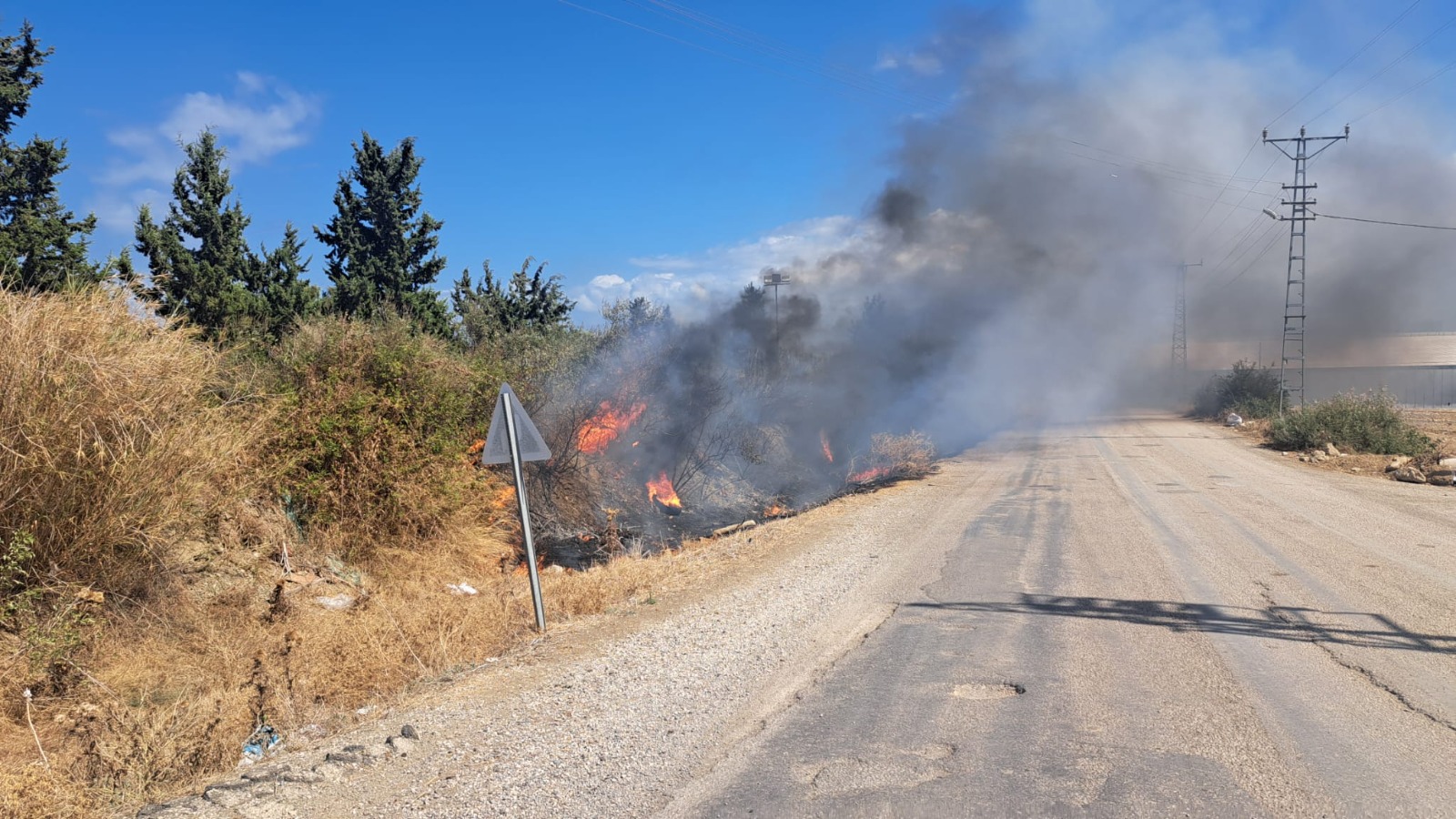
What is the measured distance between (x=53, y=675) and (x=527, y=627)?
142 inches

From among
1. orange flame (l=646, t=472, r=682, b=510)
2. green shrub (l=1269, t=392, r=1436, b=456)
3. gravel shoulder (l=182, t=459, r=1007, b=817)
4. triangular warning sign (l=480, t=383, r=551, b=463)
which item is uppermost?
triangular warning sign (l=480, t=383, r=551, b=463)

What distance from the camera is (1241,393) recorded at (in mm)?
40344

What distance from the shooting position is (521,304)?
36875 mm

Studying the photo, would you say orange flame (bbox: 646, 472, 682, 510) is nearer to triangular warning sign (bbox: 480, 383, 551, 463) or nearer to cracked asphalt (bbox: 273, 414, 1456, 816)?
cracked asphalt (bbox: 273, 414, 1456, 816)

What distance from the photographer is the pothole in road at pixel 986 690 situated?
5695 mm

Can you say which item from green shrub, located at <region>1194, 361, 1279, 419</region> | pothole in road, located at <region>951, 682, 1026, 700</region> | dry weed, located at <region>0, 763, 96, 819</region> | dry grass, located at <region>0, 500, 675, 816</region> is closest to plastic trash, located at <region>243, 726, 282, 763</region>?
dry grass, located at <region>0, 500, 675, 816</region>

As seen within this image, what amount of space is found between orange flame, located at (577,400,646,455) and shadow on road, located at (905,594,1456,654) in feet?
Answer: 34.5

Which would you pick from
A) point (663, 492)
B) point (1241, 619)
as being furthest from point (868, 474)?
point (1241, 619)

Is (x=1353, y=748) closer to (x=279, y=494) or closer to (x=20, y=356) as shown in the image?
(x=20, y=356)

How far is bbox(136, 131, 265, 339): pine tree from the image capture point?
2152cm

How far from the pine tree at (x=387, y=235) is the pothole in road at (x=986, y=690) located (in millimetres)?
24811

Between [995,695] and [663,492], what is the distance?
1475 cm

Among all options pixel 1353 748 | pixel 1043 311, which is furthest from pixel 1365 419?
pixel 1353 748

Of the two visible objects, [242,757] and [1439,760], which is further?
[242,757]
